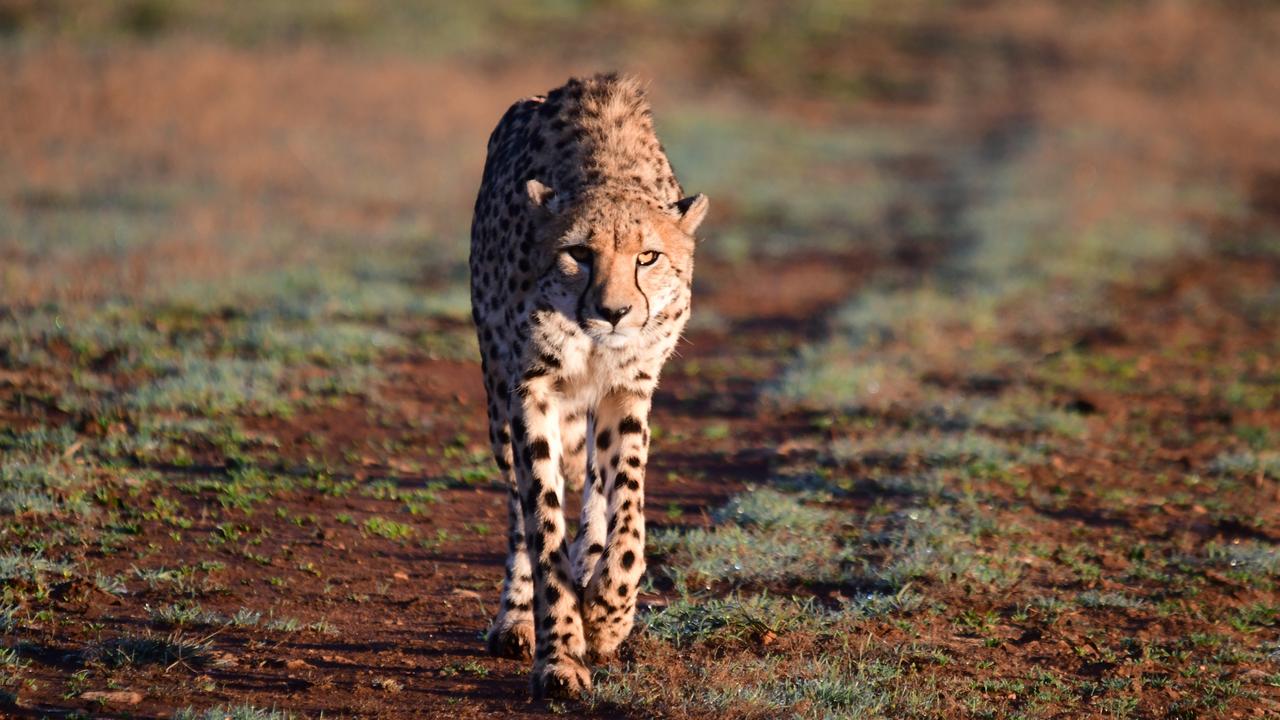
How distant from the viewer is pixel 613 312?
4.48 metres

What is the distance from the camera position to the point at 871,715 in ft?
14.1

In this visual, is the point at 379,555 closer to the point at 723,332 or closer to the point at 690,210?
the point at 690,210

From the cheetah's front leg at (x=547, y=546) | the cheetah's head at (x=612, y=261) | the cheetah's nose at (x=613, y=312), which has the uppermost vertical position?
the cheetah's head at (x=612, y=261)

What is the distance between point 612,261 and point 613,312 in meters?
0.19

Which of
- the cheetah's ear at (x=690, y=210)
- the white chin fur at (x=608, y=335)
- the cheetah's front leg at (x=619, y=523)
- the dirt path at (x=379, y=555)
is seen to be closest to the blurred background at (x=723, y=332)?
the dirt path at (x=379, y=555)

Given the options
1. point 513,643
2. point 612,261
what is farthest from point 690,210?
point 513,643

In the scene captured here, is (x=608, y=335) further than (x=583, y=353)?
No

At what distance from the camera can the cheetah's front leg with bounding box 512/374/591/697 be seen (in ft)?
14.6

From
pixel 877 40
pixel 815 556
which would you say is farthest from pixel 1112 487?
pixel 877 40

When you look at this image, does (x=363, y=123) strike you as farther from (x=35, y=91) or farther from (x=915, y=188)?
(x=915, y=188)

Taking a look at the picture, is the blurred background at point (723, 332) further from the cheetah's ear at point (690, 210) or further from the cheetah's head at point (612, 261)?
the cheetah's ear at point (690, 210)

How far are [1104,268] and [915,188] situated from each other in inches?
207

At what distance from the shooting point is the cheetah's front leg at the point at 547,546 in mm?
4453

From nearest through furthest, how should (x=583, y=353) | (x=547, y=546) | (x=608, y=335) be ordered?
(x=608, y=335) → (x=547, y=546) → (x=583, y=353)
